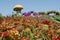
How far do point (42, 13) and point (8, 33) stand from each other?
619cm

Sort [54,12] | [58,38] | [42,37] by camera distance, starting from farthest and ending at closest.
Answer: [54,12]
[42,37]
[58,38]

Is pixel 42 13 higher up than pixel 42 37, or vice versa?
pixel 42 37

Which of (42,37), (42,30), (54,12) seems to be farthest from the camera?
(54,12)

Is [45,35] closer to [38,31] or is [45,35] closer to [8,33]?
[38,31]

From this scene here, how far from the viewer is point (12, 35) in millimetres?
3879

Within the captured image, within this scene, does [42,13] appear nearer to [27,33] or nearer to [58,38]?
[27,33]

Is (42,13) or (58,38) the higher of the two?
(58,38)

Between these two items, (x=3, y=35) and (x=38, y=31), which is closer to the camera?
(x=3, y=35)

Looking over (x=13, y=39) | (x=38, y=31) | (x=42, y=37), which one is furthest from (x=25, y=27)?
(x=13, y=39)

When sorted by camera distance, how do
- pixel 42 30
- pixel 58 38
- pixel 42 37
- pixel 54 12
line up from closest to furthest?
pixel 58 38 → pixel 42 37 → pixel 42 30 → pixel 54 12

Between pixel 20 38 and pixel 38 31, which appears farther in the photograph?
pixel 38 31

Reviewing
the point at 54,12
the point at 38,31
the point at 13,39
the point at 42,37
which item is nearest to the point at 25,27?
the point at 38,31

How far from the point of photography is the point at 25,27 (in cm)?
466

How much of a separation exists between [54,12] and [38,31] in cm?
506
